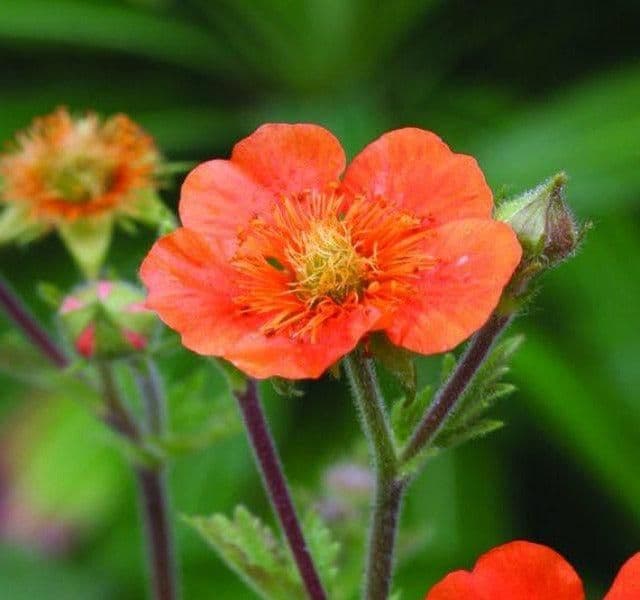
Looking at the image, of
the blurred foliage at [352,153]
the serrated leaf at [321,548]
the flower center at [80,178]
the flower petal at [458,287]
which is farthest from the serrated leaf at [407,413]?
the flower center at [80,178]

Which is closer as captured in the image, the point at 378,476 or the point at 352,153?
the point at 378,476

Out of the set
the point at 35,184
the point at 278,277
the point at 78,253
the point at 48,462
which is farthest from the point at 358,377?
the point at 48,462

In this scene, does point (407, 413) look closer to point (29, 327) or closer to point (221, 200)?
point (221, 200)

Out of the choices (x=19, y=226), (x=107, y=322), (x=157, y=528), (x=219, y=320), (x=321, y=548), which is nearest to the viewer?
(x=219, y=320)

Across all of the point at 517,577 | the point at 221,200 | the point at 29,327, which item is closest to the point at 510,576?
the point at 517,577

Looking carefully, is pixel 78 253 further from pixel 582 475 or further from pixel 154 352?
pixel 582 475

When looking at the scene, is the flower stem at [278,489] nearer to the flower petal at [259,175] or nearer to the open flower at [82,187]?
the flower petal at [259,175]
